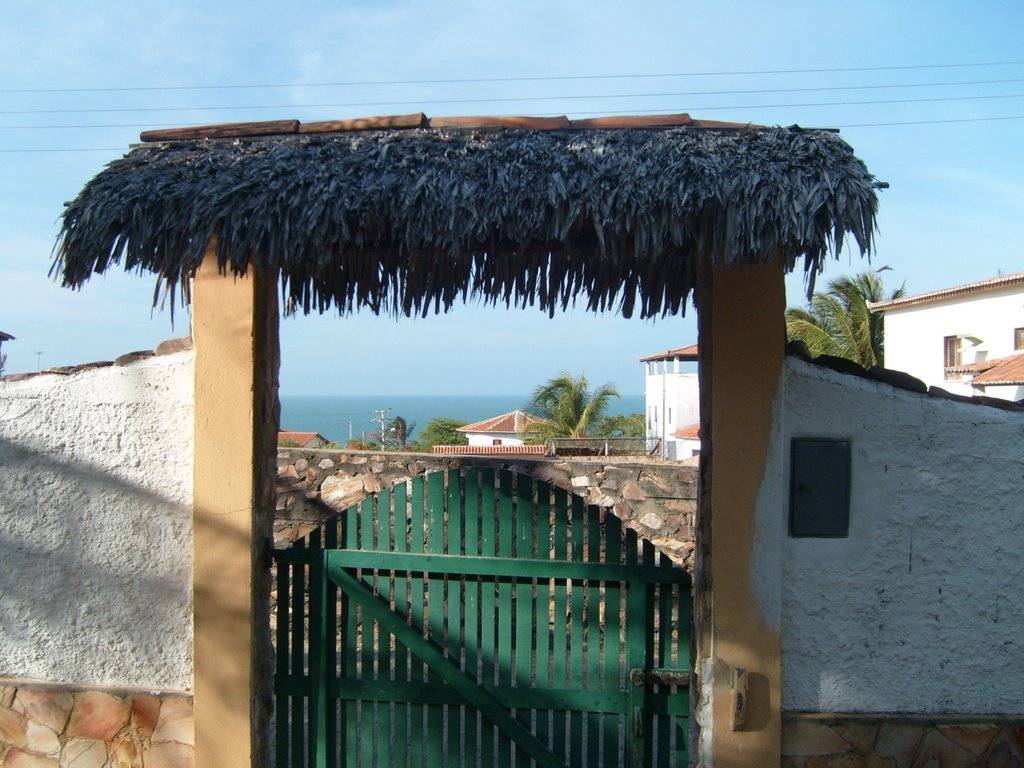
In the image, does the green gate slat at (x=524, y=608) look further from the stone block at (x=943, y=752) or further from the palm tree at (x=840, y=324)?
the palm tree at (x=840, y=324)

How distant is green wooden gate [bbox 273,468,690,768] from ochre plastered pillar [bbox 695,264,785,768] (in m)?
0.34

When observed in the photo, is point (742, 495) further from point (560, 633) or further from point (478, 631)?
point (478, 631)

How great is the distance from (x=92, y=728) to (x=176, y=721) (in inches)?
16.0

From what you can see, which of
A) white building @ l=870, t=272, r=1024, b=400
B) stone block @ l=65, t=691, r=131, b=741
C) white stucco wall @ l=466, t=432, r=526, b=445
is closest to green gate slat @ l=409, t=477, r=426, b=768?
stone block @ l=65, t=691, r=131, b=741

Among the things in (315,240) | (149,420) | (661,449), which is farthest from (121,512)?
(661,449)

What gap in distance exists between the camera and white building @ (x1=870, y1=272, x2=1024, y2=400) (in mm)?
23594

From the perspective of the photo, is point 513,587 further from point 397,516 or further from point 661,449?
point 661,449

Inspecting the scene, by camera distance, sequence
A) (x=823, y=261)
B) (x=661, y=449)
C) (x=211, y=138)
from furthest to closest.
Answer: (x=661, y=449) < (x=211, y=138) < (x=823, y=261)

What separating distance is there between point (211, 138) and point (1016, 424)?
346cm

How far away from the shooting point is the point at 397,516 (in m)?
3.72

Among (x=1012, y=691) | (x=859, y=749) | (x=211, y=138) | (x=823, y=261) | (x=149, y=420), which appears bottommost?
(x=859, y=749)

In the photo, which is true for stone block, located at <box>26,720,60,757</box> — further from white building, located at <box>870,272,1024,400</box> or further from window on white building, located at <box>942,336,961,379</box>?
window on white building, located at <box>942,336,961,379</box>

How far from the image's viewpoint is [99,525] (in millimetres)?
3600

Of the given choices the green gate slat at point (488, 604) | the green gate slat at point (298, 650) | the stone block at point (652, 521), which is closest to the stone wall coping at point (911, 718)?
the green gate slat at point (488, 604)
